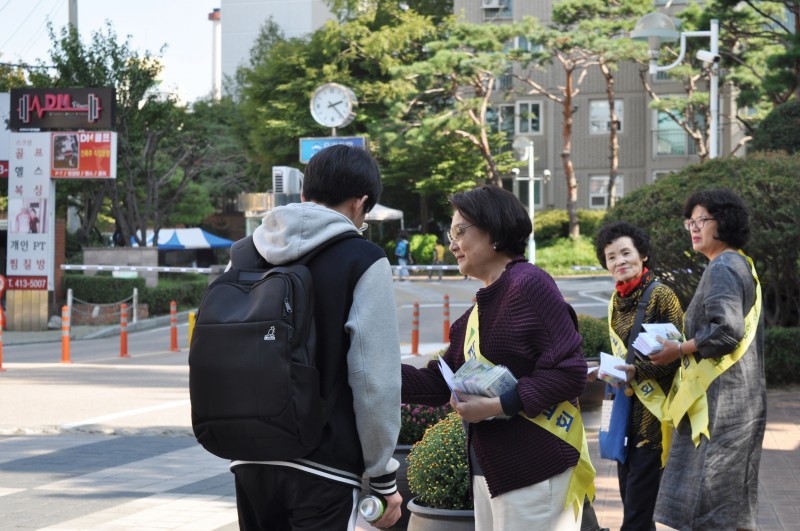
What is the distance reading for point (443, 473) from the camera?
17.9ft

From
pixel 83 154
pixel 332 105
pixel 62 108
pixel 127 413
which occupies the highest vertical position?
pixel 62 108

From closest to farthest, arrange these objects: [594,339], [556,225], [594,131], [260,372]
Answer: [260,372] → [594,339] → [556,225] → [594,131]

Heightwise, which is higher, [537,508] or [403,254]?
[403,254]

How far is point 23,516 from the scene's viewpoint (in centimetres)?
734

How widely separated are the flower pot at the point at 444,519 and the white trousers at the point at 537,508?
1644mm

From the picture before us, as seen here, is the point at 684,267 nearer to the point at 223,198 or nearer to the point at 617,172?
the point at 617,172

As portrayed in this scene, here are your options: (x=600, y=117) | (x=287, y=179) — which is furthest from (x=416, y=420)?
(x=600, y=117)

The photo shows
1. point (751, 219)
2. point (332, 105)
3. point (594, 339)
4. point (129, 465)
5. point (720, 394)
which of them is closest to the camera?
point (720, 394)

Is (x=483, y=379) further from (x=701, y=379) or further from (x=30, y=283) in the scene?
(x=30, y=283)

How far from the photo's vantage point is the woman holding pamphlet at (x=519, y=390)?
142 inches

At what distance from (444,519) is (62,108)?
24.4 metres

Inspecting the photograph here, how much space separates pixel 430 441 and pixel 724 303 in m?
1.65

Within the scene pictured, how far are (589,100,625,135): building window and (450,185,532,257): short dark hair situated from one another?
47.3 m

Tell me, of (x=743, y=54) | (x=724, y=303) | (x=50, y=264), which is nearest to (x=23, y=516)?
(x=724, y=303)
